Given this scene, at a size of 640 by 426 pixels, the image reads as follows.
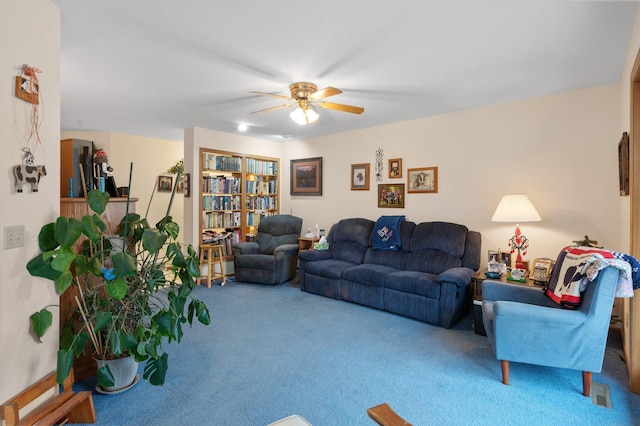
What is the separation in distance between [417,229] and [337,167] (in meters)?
1.80

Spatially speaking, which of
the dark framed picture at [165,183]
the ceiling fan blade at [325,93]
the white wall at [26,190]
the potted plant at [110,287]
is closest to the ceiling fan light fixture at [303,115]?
the ceiling fan blade at [325,93]

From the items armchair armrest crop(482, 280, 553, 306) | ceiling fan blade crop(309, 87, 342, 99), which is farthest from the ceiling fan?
armchair armrest crop(482, 280, 553, 306)

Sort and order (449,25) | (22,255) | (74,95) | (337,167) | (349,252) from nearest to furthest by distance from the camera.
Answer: (22,255), (449,25), (74,95), (349,252), (337,167)

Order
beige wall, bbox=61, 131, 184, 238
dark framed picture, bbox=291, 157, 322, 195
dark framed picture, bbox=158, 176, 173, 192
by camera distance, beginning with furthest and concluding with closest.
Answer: dark framed picture, bbox=158, 176, 173, 192, dark framed picture, bbox=291, 157, 322, 195, beige wall, bbox=61, 131, 184, 238

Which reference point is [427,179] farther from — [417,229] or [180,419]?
[180,419]

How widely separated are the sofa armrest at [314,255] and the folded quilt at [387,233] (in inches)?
29.5

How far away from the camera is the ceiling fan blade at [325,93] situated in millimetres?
2857

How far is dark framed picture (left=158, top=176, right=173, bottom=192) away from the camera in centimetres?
637

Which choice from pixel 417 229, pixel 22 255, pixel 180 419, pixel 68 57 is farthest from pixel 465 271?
pixel 68 57

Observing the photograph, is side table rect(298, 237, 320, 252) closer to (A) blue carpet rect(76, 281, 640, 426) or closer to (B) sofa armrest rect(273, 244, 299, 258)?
(B) sofa armrest rect(273, 244, 299, 258)

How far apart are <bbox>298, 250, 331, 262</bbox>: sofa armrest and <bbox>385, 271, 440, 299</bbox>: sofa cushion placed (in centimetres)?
123

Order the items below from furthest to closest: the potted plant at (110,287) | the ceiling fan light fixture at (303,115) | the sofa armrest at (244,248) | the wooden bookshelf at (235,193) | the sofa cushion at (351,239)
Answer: the wooden bookshelf at (235,193) < the sofa armrest at (244,248) < the sofa cushion at (351,239) < the ceiling fan light fixture at (303,115) < the potted plant at (110,287)

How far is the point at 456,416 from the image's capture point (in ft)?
Answer: 6.69

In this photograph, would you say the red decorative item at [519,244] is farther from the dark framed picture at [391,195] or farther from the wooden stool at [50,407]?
the wooden stool at [50,407]
